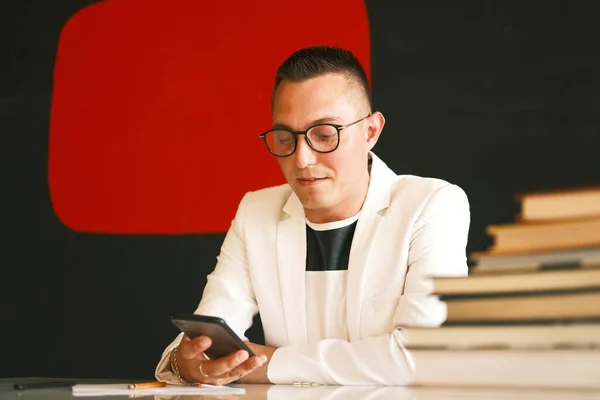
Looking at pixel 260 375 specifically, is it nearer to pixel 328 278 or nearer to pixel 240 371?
pixel 240 371

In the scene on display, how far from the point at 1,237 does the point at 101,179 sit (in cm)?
60

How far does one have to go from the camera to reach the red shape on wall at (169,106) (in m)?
3.58

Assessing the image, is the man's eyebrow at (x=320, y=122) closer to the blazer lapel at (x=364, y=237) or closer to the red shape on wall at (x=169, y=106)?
the blazer lapel at (x=364, y=237)

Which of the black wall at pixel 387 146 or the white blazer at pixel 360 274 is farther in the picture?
the black wall at pixel 387 146

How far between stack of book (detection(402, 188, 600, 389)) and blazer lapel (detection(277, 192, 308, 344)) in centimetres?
152

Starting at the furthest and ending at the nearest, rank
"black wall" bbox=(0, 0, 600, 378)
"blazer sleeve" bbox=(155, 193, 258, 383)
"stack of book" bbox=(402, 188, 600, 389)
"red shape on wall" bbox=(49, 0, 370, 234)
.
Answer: "red shape on wall" bbox=(49, 0, 370, 234)
"black wall" bbox=(0, 0, 600, 378)
"blazer sleeve" bbox=(155, 193, 258, 383)
"stack of book" bbox=(402, 188, 600, 389)

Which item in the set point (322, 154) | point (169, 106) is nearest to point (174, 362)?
point (322, 154)

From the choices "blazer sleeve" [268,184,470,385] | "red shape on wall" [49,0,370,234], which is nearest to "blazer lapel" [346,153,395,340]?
"blazer sleeve" [268,184,470,385]

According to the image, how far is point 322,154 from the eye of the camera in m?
2.25

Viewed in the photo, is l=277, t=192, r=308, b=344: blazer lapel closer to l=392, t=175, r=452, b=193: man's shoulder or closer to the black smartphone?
l=392, t=175, r=452, b=193: man's shoulder

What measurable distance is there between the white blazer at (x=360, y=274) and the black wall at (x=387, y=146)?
2.69ft

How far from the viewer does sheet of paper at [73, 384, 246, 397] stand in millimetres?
1677

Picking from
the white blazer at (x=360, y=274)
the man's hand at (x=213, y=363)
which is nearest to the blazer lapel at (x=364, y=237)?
the white blazer at (x=360, y=274)

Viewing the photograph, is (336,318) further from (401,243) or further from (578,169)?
(578,169)
